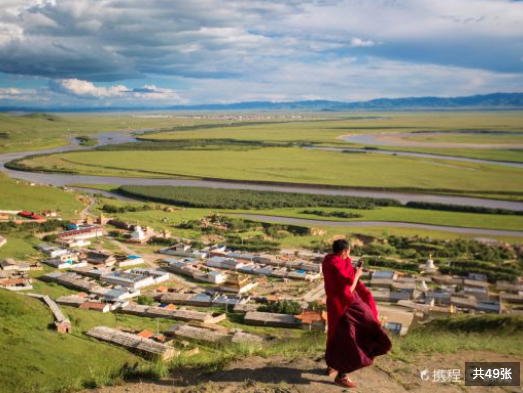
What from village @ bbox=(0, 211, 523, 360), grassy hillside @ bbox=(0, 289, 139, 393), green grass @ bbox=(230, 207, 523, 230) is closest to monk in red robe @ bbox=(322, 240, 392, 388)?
grassy hillside @ bbox=(0, 289, 139, 393)

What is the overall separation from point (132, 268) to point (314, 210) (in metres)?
15.4

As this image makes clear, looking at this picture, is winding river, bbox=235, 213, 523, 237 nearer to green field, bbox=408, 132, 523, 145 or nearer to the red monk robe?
the red monk robe

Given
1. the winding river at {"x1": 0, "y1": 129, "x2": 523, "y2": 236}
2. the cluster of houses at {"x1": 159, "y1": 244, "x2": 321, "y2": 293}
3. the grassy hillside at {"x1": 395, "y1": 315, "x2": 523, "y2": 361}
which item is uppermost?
the grassy hillside at {"x1": 395, "y1": 315, "x2": 523, "y2": 361}

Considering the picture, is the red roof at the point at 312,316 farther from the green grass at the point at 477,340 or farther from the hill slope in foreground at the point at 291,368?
the green grass at the point at 477,340

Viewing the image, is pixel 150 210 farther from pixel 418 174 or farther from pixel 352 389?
pixel 352 389

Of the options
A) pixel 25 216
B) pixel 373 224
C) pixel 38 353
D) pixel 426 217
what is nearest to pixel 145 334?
pixel 38 353

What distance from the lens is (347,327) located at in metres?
4.61

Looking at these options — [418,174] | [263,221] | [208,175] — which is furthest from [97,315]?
[418,174]

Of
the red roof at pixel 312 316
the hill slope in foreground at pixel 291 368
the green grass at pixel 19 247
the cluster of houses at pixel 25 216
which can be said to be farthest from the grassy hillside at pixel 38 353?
the cluster of houses at pixel 25 216

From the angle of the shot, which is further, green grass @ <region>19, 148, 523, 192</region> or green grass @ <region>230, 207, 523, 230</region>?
green grass @ <region>19, 148, 523, 192</region>

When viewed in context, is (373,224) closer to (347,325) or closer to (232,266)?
(232,266)

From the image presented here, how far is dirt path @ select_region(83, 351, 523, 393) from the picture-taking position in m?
4.80

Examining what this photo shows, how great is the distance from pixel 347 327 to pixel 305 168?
46180 mm

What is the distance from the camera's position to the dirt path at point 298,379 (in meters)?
4.80
